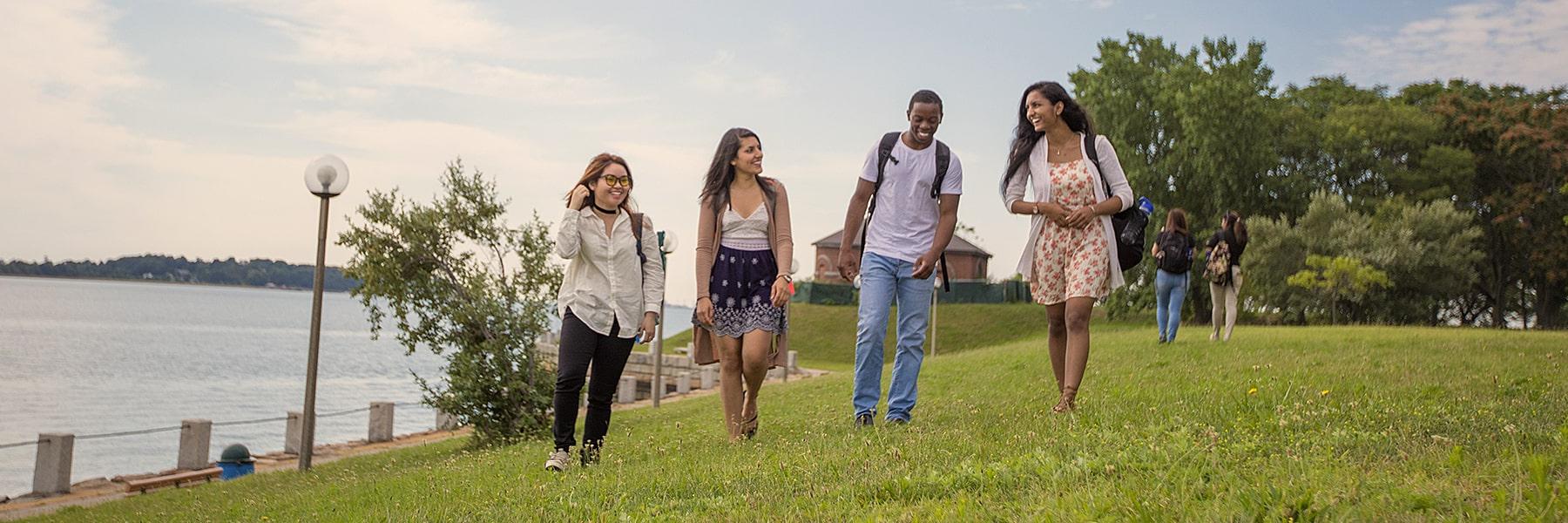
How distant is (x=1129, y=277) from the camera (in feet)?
142

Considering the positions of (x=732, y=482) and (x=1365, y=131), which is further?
(x=1365, y=131)

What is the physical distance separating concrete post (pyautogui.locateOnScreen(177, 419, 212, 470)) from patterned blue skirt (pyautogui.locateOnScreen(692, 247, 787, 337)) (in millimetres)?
14752

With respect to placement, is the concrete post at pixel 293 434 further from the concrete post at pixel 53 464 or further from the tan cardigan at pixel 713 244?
the tan cardigan at pixel 713 244

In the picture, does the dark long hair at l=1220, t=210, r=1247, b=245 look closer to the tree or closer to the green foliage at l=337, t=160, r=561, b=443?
the green foliage at l=337, t=160, r=561, b=443

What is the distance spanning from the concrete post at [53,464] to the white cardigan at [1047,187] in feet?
48.5

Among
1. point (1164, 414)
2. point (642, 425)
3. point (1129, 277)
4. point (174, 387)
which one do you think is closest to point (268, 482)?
point (642, 425)

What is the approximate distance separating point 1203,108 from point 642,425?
3265 centimetres

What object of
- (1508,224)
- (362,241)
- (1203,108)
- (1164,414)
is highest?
(1203,108)

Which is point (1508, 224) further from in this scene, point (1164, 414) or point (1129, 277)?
point (1164, 414)

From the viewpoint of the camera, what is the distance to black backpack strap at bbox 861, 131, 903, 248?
752 centimetres

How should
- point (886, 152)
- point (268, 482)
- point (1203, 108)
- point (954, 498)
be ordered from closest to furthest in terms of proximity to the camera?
point (954, 498)
point (886, 152)
point (268, 482)
point (1203, 108)

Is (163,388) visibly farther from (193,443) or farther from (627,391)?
(193,443)

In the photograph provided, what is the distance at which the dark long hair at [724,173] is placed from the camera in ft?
23.9

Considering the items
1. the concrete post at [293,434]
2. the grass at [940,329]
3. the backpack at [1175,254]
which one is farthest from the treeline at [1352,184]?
the concrete post at [293,434]
